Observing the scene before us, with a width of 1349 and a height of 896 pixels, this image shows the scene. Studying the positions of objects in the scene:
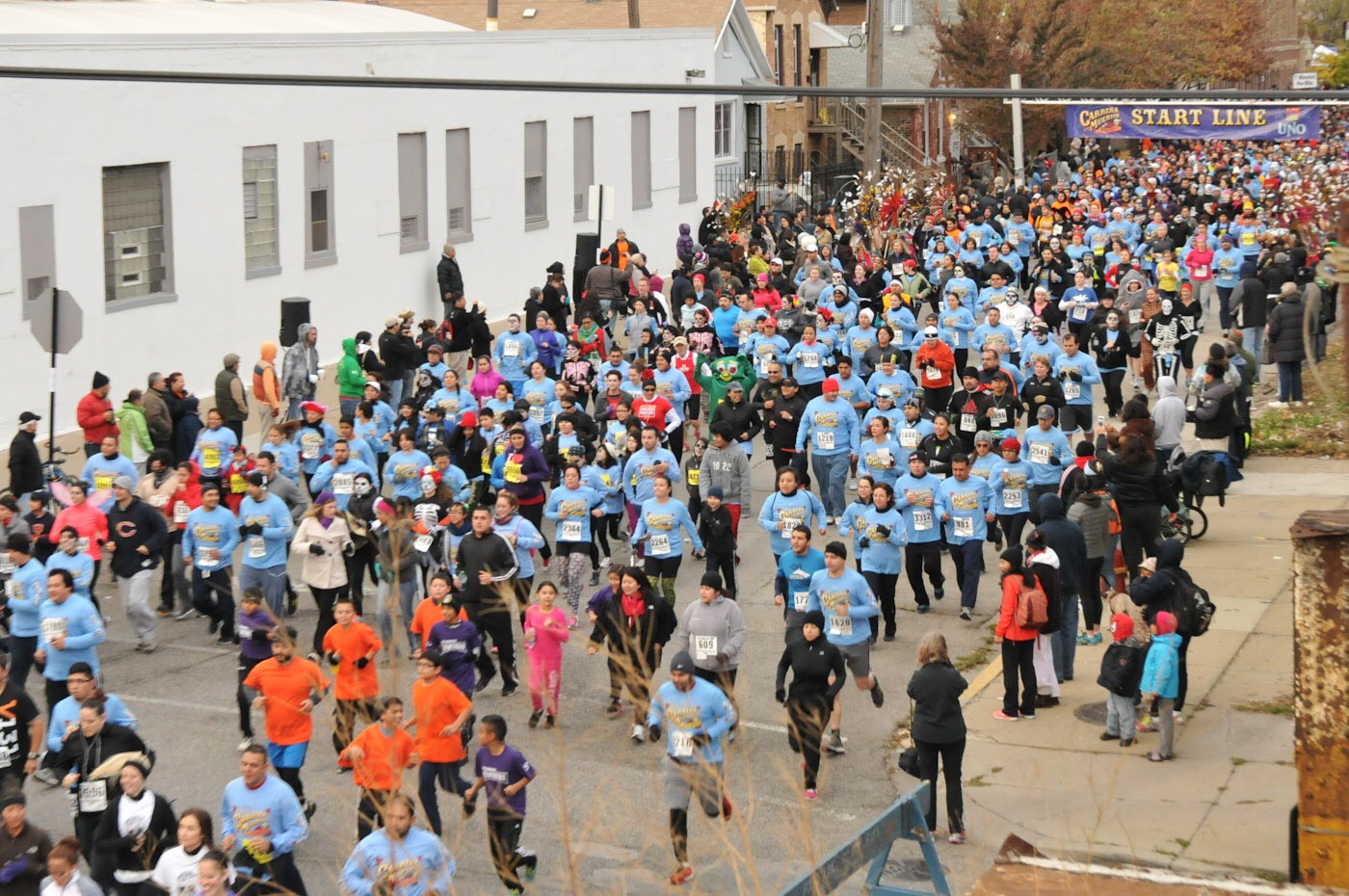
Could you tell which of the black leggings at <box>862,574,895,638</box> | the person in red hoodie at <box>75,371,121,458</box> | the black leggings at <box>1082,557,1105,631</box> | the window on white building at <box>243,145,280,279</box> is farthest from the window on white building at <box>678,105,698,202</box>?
the black leggings at <box>1082,557,1105,631</box>

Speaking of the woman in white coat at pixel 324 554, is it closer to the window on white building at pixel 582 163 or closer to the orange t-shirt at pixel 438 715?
the orange t-shirt at pixel 438 715

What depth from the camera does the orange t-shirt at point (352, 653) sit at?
489 inches

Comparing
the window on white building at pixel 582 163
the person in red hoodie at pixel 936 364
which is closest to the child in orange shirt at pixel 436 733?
the person in red hoodie at pixel 936 364

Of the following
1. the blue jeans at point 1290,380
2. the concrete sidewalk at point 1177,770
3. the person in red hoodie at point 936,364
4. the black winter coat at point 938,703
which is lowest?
the concrete sidewalk at point 1177,770

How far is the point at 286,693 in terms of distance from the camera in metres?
11.9

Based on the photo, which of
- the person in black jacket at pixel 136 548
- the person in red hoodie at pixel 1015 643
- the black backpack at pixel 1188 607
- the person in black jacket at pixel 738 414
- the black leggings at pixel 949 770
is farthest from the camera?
the person in black jacket at pixel 738 414

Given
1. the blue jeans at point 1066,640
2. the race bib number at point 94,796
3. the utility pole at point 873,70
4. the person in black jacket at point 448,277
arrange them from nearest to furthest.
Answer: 1. the race bib number at point 94,796
2. the blue jeans at point 1066,640
3. the person in black jacket at point 448,277
4. the utility pole at point 873,70

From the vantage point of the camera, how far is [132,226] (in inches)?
907

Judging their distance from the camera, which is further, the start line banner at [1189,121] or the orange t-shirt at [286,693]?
the start line banner at [1189,121]

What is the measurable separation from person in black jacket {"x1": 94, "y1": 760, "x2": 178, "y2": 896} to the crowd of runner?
0.06 ft

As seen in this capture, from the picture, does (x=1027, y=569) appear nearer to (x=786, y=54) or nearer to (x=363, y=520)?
(x=363, y=520)

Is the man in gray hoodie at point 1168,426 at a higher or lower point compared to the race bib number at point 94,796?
higher

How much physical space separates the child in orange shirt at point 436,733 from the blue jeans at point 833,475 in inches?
298

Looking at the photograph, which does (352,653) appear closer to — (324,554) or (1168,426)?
(324,554)
